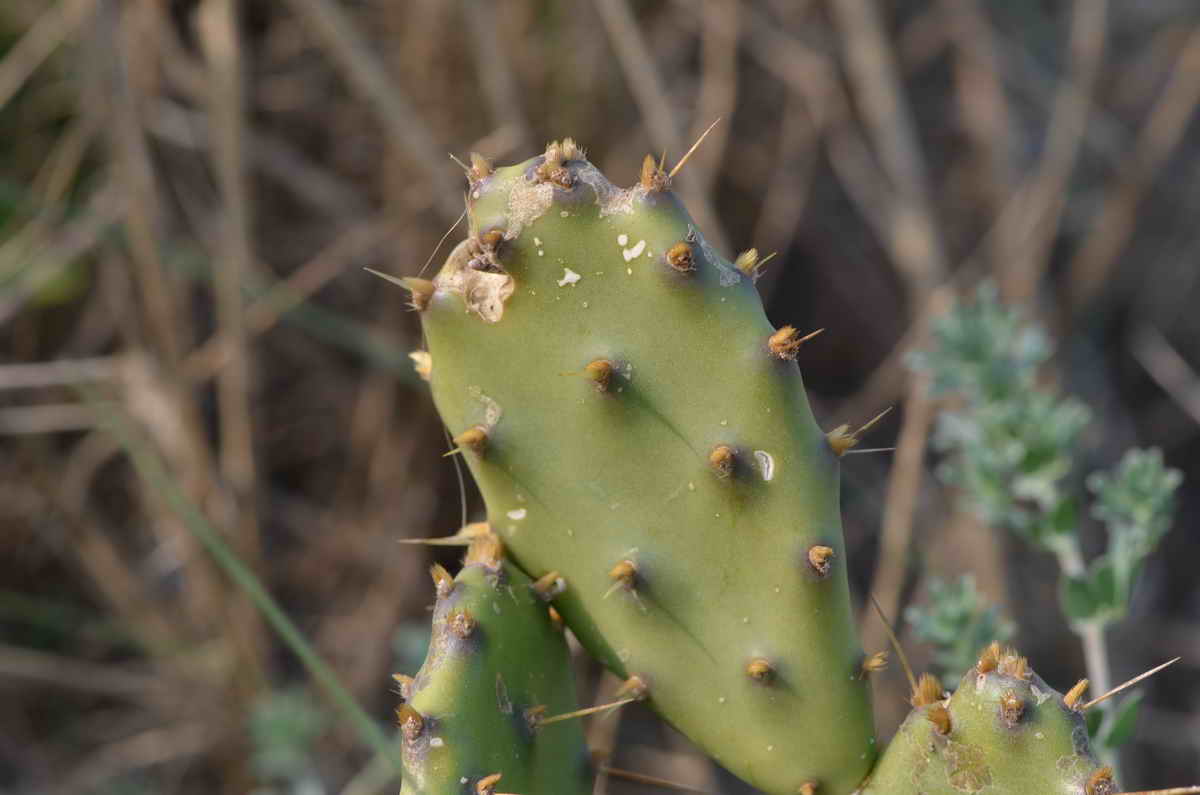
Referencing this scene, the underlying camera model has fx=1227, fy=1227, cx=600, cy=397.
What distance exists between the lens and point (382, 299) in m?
2.75

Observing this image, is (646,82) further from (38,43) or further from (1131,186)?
(1131,186)

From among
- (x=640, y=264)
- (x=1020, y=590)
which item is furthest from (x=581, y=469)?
(x=1020, y=590)

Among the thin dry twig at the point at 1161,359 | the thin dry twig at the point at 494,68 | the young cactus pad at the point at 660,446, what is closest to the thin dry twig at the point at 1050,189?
the thin dry twig at the point at 1161,359

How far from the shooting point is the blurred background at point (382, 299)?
92.5 inches

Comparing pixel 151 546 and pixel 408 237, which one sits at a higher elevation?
pixel 408 237

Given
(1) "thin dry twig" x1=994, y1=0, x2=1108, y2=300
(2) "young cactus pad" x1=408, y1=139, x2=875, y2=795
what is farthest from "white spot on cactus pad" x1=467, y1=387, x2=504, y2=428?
(1) "thin dry twig" x1=994, y1=0, x2=1108, y2=300

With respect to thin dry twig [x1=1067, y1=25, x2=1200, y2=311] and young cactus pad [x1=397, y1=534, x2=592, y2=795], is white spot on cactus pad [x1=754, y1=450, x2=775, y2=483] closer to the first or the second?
young cactus pad [x1=397, y1=534, x2=592, y2=795]

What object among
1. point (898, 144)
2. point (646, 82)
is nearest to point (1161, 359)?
point (898, 144)

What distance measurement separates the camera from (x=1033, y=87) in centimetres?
294

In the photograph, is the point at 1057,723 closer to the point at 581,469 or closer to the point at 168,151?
the point at 581,469

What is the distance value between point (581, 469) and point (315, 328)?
1748 mm

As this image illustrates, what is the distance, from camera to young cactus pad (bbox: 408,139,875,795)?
87cm

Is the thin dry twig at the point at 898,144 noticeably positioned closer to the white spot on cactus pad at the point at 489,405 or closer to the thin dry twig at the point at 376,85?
the thin dry twig at the point at 376,85

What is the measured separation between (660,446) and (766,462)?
78 millimetres
